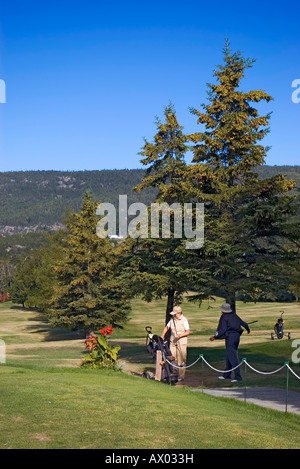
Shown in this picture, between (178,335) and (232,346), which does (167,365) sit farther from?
(232,346)

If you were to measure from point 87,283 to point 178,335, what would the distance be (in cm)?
3155

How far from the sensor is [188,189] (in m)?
25.1

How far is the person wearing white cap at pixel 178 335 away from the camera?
18.0 m

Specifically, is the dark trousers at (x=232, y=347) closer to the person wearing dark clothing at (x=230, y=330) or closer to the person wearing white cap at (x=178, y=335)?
the person wearing dark clothing at (x=230, y=330)

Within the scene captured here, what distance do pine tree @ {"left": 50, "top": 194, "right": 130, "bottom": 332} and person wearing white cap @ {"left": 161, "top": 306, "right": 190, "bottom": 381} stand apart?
29.4 m

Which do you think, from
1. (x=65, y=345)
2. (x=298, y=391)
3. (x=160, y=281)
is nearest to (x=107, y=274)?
(x=65, y=345)

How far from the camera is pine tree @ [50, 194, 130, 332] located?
157ft

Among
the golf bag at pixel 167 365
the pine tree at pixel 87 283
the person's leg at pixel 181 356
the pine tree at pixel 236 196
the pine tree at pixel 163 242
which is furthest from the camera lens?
the pine tree at pixel 87 283

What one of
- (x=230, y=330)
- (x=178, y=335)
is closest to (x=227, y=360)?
(x=230, y=330)

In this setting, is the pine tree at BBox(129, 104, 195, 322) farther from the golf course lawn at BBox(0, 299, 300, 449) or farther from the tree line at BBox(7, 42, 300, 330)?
the golf course lawn at BBox(0, 299, 300, 449)

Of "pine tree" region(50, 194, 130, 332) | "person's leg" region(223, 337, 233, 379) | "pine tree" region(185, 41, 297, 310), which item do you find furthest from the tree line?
"pine tree" region(50, 194, 130, 332)

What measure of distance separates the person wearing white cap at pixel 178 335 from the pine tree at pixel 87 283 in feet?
96.3

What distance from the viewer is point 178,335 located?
18047 millimetres

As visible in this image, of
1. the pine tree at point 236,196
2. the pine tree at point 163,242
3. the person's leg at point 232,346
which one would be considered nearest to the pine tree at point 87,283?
the pine tree at point 163,242
